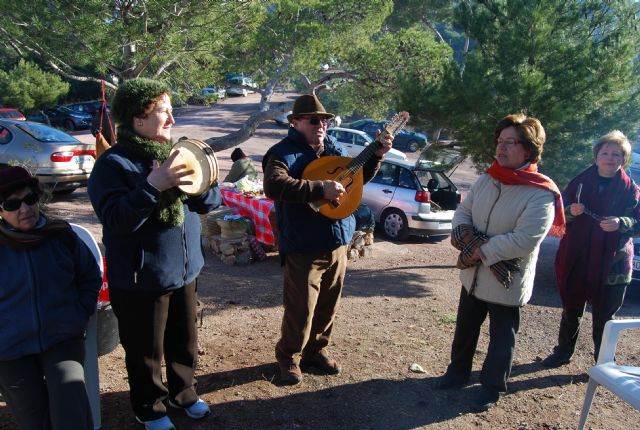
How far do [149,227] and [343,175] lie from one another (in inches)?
50.6

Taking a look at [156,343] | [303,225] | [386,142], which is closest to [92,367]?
[156,343]

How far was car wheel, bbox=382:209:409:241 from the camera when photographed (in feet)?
30.5

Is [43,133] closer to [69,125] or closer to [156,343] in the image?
[156,343]

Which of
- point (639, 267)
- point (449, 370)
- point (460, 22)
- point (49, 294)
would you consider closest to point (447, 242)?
point (639, 267)

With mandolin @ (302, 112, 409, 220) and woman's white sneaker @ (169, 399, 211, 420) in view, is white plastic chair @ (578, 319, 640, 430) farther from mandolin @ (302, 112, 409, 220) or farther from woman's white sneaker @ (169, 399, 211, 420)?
woman's white sneaker @ (169, 399, 211, 420)

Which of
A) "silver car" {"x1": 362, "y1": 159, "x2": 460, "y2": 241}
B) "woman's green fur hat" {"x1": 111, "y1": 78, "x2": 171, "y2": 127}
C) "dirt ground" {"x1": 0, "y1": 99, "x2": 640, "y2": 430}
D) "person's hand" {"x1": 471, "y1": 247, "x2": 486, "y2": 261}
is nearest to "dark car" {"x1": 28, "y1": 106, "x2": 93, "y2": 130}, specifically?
"silver car" {"x1": 362, "y1": 159, "x2": 460, "y2": 241}

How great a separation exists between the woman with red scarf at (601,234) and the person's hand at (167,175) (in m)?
2.91

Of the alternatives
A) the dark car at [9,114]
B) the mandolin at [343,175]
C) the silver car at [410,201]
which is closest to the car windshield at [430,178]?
the silver car at [410,201]

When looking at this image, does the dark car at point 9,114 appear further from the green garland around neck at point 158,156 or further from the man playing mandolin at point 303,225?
the green garland around neck at point 158,156

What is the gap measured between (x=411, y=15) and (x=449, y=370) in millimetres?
16237

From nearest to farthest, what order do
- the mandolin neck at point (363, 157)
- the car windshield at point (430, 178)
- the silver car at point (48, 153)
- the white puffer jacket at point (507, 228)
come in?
the white puffer jacket at point (507, 228), the mandolin neck at point (363, 157), the silver car at point (48, 153), the car windshield at point (430, 178)

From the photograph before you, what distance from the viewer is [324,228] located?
3232 mm

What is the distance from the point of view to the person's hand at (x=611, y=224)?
12.1 ft

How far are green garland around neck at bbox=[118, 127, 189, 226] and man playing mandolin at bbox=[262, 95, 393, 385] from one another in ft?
2.19
